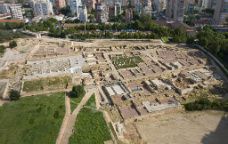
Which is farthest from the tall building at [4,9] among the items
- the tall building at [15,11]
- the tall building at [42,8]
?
the tall building at [42,8]

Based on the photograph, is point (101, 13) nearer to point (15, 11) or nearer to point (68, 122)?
point (15, 11)

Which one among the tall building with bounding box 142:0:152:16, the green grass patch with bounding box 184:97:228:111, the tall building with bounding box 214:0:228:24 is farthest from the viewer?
the tall building with bounding box 142:0:152:16

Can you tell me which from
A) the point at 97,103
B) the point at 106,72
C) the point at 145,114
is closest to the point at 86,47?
the point at 106,72

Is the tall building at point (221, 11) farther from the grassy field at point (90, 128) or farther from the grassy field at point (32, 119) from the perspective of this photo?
the grassy field at point (32, 119)

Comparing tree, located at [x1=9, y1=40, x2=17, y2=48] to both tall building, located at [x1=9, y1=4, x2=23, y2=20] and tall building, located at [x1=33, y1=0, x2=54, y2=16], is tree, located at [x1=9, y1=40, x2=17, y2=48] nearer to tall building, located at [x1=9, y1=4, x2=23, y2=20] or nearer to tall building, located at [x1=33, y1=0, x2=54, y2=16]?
tall building, located at [x1=33, y1=0, x2=54, y2=16]

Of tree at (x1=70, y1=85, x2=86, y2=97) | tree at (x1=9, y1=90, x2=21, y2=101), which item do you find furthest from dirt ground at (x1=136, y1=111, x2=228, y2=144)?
tree at (x1=9, y1=90, x2=21, y2=101)

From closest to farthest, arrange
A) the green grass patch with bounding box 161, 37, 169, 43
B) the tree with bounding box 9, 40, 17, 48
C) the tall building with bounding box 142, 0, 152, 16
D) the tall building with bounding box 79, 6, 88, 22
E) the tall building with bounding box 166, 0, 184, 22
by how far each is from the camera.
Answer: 1. the tree with bounding box 9, 40, 17, 48
2. the green grass patch with bounding box 161, 37, 169, 43
3. the tall building with bounding box 166, 0, 184, 22
4. the tall building with bounding box 79, 6, 88, 22
5. the tall building with bounding box 142, 0, 152, 16

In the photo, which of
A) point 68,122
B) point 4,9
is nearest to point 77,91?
point 68,122
